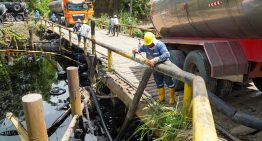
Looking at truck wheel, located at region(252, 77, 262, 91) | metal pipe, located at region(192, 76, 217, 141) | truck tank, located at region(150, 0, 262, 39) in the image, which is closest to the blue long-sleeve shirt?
truck tank, located at region(150, 0, 262, 39)

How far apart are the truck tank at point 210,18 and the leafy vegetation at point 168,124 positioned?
6.02 ft

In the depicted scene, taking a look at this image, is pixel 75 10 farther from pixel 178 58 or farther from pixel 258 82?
pixel 258 82

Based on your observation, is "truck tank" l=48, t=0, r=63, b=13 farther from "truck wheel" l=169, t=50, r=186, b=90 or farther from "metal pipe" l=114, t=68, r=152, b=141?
"metal pipe" l=114, t=68, r=152, b=141

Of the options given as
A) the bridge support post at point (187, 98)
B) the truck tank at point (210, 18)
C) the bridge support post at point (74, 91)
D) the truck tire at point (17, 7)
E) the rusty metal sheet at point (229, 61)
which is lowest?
the bridge support post at point (74, 91)

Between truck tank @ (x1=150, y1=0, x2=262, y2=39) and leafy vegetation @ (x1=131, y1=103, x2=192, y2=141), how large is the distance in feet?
6.02

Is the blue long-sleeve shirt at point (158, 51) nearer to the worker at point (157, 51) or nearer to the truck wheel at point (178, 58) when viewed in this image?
the worker at point (157, 51)

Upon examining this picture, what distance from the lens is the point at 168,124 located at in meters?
5.08

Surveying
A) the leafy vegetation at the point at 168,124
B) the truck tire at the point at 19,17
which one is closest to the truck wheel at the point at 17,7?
the truck tire at the point at 19,17

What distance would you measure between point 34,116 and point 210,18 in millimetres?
3788

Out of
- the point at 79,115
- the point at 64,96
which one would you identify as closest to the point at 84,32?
the point at 64,96

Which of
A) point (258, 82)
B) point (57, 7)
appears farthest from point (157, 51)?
point (57, 7)

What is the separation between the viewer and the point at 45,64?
64.7 feet

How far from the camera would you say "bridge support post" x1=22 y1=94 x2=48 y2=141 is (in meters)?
4.75

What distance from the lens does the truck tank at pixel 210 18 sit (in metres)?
5.29
